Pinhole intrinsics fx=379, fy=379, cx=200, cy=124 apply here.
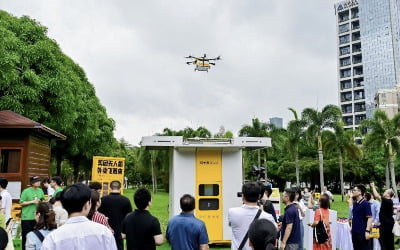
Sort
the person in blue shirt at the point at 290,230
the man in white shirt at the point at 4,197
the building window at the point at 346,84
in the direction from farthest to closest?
the building window at the point at 346,84, the man in white shirt at the point at 4,197, the person in blue shirt at the point at 290,230

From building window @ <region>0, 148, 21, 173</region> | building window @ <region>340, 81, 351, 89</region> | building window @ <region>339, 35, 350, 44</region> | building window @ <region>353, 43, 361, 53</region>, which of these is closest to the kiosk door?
building window @ <region>0, 148, 21, 173</region>

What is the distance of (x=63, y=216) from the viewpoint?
5.45 metres

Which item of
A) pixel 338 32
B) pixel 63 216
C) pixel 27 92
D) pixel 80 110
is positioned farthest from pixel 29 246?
pixel 338 32

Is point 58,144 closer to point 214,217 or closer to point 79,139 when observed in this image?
point 79,139

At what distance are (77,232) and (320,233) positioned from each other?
17.0 feet

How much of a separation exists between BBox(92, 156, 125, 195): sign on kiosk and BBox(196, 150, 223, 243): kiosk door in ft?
9.94

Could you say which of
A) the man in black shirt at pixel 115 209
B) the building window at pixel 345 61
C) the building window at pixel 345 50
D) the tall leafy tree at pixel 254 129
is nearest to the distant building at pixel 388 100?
the building window at pixel 345 61

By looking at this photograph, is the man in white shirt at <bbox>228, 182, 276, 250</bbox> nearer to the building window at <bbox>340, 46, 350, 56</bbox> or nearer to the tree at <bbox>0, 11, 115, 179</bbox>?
the tree at <bbox>0, 11, 115, 179</bbox>

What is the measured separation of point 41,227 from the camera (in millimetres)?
3811

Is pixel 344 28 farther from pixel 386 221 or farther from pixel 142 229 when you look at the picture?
pixel 142 229

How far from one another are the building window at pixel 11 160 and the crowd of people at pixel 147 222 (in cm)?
533

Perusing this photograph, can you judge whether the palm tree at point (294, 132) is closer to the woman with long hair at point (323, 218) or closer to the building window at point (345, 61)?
the woman with long hair at point (323, 218)

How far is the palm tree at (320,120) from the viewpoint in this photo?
3097 centimetres

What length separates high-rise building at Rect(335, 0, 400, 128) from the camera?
253 ft
